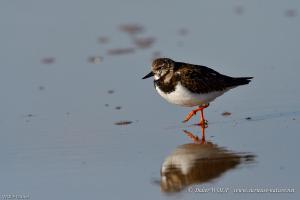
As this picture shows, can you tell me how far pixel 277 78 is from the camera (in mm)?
9062

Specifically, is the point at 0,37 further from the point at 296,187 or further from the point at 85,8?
the point at 296,187

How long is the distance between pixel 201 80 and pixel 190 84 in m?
0.14

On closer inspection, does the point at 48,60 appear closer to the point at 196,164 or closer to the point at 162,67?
the point at 162,67

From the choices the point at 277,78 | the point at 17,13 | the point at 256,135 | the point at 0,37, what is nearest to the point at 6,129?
the point at 256,135

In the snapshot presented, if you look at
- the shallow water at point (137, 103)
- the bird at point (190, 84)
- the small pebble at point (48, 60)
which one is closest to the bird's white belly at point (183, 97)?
the bird at point (190, 84)

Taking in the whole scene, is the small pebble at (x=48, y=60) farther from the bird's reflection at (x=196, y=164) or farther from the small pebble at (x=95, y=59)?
the bird's reflection at (x=196, y=164)

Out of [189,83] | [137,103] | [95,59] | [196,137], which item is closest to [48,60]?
[95,59]

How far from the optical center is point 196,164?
6301 millimetres

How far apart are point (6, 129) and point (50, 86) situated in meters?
1.74

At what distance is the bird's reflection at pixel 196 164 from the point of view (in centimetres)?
589

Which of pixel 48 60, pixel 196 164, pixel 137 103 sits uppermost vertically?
pixel 48 60

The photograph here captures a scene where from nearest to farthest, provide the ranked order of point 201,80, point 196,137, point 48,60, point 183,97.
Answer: point 196,137 < point 183,97 < point 201,80 < point 48,60

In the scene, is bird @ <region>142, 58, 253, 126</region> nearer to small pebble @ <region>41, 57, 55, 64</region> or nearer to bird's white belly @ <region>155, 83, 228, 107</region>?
bird's white belly @ <region>155, 83, 228, 107</region>

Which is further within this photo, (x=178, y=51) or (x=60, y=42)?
(x=60, y=42)
